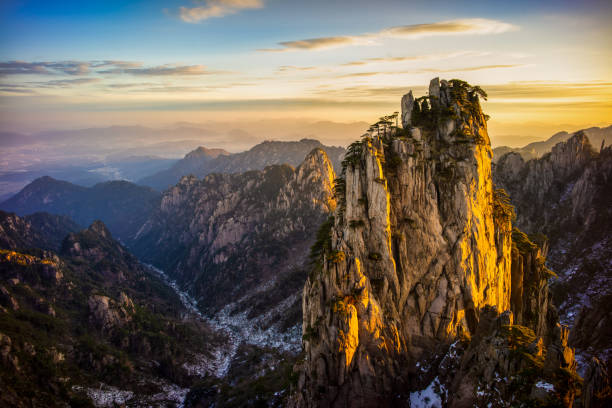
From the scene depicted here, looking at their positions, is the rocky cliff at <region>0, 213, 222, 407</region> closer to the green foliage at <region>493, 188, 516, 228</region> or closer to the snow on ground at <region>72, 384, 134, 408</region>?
the snow on ground at <region>72, 384, 134, 408</region>

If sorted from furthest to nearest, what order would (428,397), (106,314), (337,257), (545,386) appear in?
(106,314)
(337,257)
(428,397)
(545,386)

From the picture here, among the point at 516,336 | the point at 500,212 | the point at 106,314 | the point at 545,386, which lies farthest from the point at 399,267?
the point at 106,314

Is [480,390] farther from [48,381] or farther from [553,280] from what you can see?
[553,280]

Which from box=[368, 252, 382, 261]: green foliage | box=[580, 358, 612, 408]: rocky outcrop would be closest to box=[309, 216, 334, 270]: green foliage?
box=[368, 252, 382, 261]: green foliage

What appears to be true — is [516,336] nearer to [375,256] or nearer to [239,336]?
[375,256]

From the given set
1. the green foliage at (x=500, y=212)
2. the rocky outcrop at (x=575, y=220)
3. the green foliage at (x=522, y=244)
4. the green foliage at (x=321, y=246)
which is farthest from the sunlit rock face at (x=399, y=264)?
the rocky outcrop at (x=575, y=220)

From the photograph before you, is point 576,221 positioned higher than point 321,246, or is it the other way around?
point 321,246

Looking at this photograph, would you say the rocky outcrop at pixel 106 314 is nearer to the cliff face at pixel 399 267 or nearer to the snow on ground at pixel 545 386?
the cliff face at pixel 399 267
